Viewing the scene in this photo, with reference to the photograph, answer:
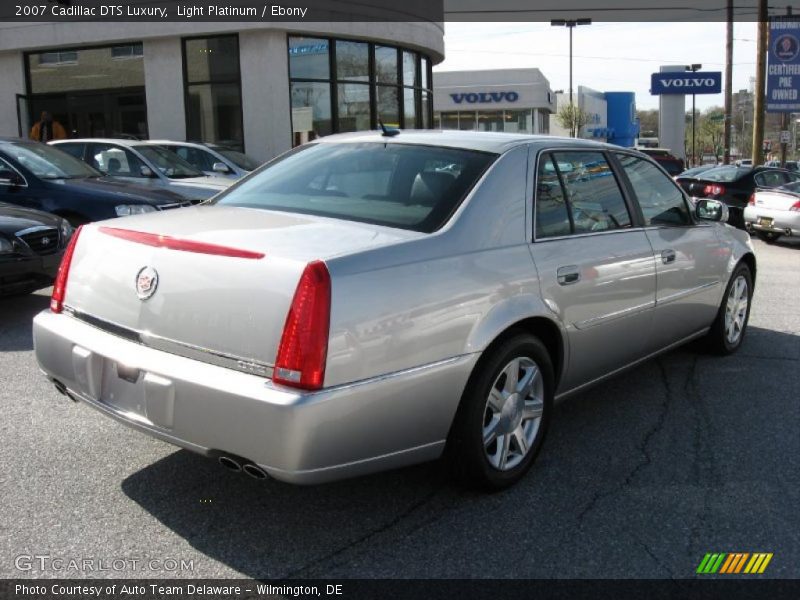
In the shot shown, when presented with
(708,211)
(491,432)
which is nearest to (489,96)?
(708,211)

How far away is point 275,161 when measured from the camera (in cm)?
463

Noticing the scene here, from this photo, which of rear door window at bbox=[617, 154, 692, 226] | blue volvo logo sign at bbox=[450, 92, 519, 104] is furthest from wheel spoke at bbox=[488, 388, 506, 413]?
blue volvo logo sign at bbox=[450, 92, 519, 104]

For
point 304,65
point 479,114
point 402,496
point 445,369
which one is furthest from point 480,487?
point 479,114

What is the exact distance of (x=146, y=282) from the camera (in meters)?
3.24

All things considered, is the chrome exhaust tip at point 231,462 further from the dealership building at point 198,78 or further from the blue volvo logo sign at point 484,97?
the blue volvo logo sign at point 484,97

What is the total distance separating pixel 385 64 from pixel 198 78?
5.08m

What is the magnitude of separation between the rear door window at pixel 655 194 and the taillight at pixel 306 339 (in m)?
2.59

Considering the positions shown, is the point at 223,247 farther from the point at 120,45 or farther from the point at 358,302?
the point at 120,45

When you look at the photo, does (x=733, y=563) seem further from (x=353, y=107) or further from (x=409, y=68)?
(x=409, y=68)

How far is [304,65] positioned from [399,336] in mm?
18712

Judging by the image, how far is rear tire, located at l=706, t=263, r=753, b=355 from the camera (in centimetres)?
579

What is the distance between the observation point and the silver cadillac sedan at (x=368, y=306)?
290cm

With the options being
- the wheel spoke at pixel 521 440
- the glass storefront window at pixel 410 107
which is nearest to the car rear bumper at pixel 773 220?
the glass storefront window at pixel 410 107

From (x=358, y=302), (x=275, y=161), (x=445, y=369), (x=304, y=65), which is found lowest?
(x=445, y=369)
